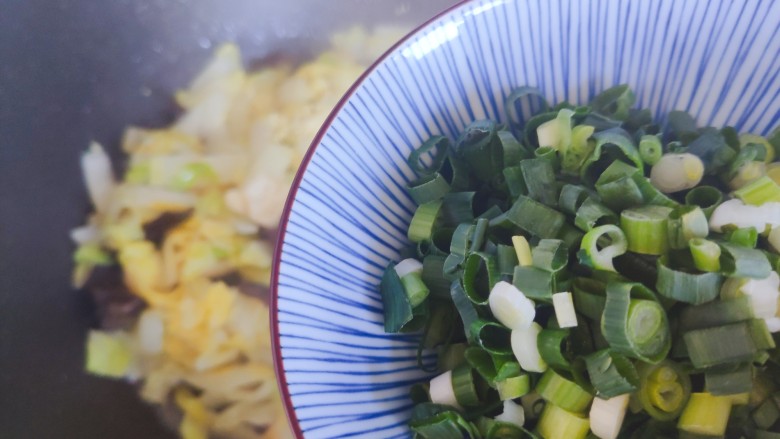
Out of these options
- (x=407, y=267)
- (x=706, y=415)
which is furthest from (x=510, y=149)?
(x=706, y=415)

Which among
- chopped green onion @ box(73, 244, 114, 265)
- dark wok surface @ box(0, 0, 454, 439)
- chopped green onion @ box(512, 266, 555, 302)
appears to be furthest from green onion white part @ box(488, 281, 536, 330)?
chopped green onion @ box(73, 244, 114, 265)

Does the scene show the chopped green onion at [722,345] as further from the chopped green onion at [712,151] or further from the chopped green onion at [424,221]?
the chopped green onion at [424,221]

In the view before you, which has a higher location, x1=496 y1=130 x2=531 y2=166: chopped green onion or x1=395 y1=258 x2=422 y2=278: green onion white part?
x1=496 y1=130 x2=531 y2=166: chopped green onion

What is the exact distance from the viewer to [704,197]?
0.98 meters

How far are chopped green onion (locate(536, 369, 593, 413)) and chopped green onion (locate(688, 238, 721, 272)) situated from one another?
0.24 m

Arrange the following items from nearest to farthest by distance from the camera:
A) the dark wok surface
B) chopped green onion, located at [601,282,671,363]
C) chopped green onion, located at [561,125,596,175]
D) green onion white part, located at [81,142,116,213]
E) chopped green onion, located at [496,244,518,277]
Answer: chopped green onion, located at [601,282,671,363], chopped green onion, located at [496,244,518,277], chopped green onion, located at [561,125,596,175], the dark wok surface, green onion white part, located at [81,142,116,213]

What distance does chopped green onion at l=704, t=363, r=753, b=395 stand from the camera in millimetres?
835

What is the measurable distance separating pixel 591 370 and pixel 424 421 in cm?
25

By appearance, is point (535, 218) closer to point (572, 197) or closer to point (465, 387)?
point (572, 197)

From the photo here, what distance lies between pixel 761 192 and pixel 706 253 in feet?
0.55

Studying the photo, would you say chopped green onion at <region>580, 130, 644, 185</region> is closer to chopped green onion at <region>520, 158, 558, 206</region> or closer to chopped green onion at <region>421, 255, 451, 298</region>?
chopped green onion at <region>520, 158, 558, 206</region>

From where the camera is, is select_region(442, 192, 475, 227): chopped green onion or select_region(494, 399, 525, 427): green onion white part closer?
select_region(494, 399, 525, 427): green onion white part

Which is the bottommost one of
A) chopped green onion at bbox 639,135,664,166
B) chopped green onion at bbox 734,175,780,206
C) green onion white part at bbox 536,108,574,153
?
chopped green onion at bbox 734,175,780,206

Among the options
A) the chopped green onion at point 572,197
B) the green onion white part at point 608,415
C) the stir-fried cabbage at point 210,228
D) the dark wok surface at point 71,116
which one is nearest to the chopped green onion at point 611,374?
the green onion white part at point 608,415
